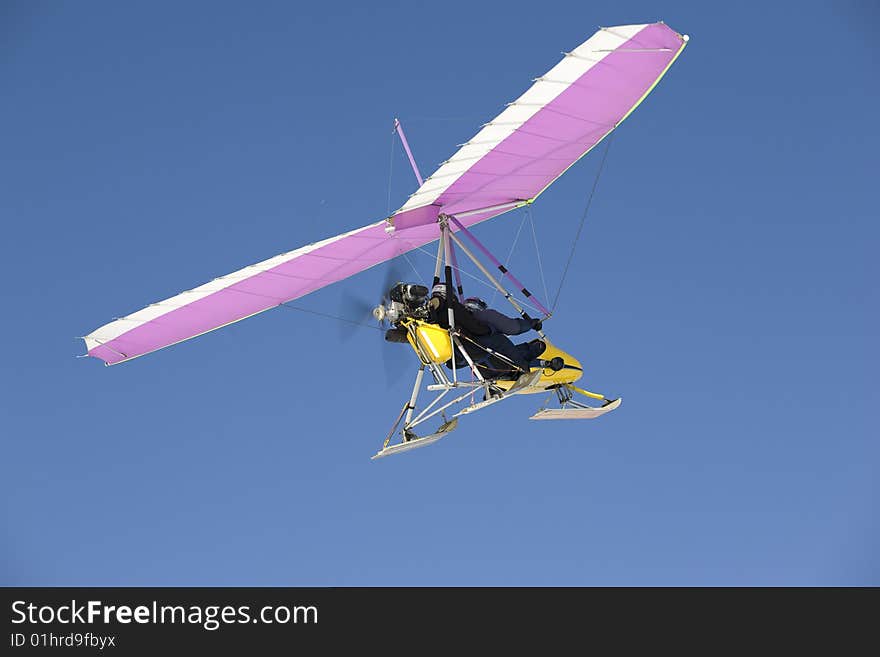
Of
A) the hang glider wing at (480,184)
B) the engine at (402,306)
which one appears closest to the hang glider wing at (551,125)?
the hang glider wing at (480,184)

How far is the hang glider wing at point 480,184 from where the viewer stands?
20938 millimetres

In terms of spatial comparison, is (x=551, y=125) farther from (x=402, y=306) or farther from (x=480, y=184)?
(x=402, y=306)

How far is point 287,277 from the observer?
24.3 metres

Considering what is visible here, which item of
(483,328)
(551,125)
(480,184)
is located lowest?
(483,328)

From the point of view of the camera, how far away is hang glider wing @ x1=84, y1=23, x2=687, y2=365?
2094cm

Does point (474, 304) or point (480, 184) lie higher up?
point (480, 184)

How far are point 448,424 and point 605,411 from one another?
9.39 feet

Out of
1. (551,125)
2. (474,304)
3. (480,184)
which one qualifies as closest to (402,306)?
(474,304)

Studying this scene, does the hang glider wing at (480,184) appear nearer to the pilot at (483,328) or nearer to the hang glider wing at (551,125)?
the hang glider wing at (551,125)

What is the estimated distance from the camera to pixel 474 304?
23.6 metres

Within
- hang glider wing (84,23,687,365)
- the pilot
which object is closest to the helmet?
the pilot

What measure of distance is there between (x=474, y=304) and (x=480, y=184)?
75.3 inches

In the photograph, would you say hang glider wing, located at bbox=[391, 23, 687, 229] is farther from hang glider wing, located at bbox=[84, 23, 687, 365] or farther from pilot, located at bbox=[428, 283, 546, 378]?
pilot, located at bbox=[428, 283, 546, 378]

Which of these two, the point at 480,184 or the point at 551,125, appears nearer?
the point at 551,125
